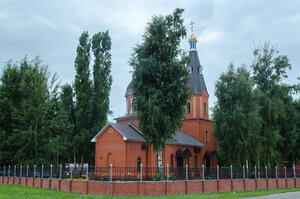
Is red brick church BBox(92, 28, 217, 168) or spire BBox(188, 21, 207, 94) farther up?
spire BBox(188, 21, 207, 94)

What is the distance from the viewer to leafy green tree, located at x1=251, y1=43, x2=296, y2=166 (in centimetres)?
2848

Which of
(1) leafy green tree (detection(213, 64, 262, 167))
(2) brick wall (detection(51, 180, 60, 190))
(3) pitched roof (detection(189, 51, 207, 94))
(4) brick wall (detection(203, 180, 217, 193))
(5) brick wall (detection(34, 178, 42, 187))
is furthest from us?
(3) pitched roof (detection(189, 51, 207, 94))

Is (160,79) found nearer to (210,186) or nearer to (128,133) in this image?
(128,133)

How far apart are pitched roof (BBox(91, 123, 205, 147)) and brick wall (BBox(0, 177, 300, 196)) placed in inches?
333

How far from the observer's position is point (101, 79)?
33.6 m

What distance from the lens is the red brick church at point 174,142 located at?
89.2ft

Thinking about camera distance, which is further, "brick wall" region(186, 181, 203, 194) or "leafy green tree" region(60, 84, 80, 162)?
"leafy green tree" region(60, 84, 80, 162)

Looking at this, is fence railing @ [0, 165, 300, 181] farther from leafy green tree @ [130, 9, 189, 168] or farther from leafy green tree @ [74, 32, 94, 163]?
leafy green tree @ [74, 32, 94, 163]

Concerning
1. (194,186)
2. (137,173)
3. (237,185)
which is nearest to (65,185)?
(137,173)

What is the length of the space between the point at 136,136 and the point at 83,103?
790cm

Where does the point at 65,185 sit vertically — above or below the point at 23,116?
below

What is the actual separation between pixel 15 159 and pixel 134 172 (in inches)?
604

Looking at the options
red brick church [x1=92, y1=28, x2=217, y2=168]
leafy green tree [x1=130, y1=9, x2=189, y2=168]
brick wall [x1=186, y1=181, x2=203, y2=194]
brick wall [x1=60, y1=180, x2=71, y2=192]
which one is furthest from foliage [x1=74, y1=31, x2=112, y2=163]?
brick wall [x1=186, y1=181, x2=203, y2=194]

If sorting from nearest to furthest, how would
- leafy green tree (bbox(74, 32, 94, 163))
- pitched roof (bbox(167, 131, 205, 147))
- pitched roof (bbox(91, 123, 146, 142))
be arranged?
pitched roof (bbox(91, 123, 146, 142)) < pitched roof (bbox(167, 131, 205, 147)) < leafy green tree (bbox(74, 32, 94, 163))
